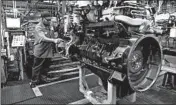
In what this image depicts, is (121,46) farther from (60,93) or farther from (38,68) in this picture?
(38,68)

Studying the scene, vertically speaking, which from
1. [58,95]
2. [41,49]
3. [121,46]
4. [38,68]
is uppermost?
[121,46]

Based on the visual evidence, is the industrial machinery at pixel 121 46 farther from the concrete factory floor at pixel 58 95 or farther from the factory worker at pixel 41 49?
Answer: the factory worker at pixel 41 49

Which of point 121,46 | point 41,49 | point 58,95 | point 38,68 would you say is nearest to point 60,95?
point 58,95

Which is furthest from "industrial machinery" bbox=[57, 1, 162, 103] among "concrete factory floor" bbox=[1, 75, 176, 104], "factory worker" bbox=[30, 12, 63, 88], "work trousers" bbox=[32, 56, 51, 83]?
"work trousers" bbox=[32, 56, 51, 83]

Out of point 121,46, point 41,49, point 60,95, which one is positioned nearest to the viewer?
point 121,46

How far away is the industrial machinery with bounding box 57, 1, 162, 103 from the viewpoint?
171 centimetres

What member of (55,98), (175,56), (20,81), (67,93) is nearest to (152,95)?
(175,56)

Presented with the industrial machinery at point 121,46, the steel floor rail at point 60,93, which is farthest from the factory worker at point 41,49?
the industrial machinery at point 121,46

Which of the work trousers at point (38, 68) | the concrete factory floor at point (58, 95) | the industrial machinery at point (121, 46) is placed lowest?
the concrete factory floor at point (58, 95)

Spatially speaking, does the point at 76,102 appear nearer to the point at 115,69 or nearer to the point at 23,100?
the point at 23,100

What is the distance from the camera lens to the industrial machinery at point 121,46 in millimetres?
1708

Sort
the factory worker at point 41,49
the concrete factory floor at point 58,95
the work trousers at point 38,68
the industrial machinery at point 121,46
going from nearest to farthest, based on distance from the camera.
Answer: the industrial machinery at point 121,46
the concrete factory floor at point 58,95
the factory worker at point 41,49
the work trousers at point 38,68

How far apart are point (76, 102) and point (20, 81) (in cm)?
179

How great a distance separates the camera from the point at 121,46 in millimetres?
1759
